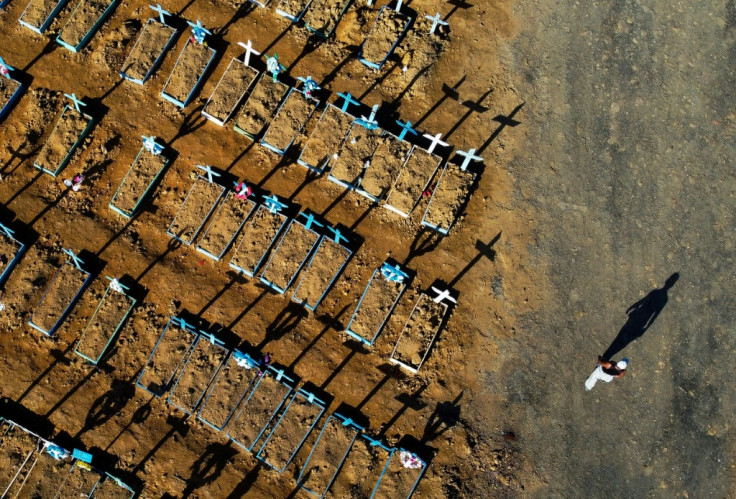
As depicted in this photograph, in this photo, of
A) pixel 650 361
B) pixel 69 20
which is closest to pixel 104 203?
pixel 69 20

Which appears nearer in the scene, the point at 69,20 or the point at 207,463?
the point at 207,463

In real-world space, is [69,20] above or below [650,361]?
above

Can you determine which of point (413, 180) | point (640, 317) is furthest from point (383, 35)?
point (640, 317)

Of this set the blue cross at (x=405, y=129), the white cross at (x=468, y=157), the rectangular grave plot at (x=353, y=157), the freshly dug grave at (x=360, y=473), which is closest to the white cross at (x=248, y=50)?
the rectangular grave plot at (x=353, y=157)

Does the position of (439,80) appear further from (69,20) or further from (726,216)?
(69,20)

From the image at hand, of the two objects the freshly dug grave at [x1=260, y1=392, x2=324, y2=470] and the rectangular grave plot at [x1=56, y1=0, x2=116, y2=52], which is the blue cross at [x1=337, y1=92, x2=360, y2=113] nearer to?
the rectangular grave plot at [x1=56, y1=0, x2=116, y2=52]

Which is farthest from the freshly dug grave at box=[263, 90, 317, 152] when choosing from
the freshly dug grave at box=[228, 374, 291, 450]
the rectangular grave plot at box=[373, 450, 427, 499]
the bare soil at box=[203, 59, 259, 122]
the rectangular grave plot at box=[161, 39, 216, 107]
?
the rectangular grave plot at box=[373, 450, 427, 499]

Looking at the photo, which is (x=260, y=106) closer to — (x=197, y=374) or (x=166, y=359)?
(x=166, y=359)
